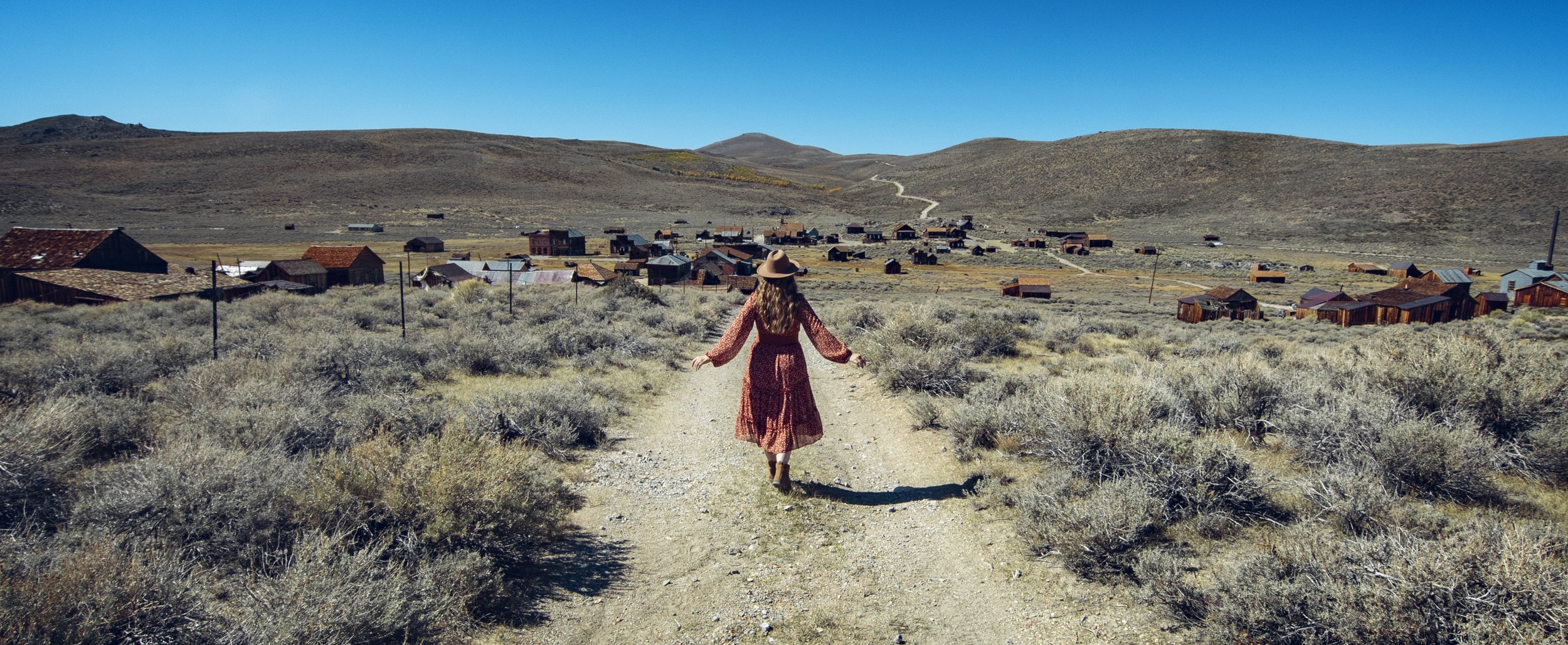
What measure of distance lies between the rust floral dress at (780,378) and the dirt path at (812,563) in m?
0.54

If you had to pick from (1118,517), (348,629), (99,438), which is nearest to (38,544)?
(348,629)

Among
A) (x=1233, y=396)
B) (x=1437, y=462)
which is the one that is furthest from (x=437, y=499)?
(x=1233, y=396)

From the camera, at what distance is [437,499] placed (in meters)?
4.12

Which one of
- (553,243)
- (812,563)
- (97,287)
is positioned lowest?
(812,563)

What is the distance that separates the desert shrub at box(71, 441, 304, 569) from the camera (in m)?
3.79

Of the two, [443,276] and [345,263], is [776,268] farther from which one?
[345,263]

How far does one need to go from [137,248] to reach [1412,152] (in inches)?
4827

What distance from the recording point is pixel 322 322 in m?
14.8

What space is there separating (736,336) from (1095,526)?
2.96m

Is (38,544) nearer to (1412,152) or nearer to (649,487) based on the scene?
(649,487)

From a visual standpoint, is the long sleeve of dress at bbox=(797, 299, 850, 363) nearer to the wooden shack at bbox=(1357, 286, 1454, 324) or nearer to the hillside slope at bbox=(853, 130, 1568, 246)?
the wooden shack at bbox=(1357, 286, 1454, 324)

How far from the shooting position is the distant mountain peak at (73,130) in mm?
132625

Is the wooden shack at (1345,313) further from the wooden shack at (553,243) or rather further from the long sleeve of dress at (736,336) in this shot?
the wooden shack at (553,243)

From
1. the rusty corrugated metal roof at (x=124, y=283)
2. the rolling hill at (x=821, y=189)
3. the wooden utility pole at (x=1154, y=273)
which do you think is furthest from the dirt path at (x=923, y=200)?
the rusty corrugated metal roof at (x=124, y=283)
